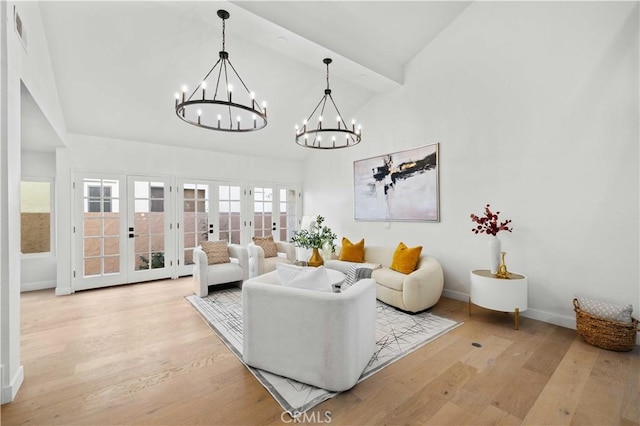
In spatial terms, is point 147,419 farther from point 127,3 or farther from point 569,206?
point 569,206

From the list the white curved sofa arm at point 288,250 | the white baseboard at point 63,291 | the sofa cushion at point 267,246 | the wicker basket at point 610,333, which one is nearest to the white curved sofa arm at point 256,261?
the sofa cushion at point 267,246

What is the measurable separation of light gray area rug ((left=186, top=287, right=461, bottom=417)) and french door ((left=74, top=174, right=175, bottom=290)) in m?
1.66

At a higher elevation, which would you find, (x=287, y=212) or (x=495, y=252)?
(x=287, y=212)

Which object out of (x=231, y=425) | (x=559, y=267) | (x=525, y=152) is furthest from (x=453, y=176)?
(x=231, y=425)

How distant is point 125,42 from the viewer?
11.3 ft

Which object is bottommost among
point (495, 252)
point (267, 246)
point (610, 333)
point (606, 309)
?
point (610, 333)

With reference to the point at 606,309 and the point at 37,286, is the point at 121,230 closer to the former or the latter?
the point at 37,286

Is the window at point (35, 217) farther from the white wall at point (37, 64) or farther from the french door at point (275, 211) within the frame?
the french door at point (275, 211)

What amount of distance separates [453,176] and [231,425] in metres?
4.08

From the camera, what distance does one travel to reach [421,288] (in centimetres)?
353

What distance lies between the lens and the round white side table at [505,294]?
318 centimetres

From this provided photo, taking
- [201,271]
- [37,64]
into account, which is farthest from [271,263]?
[37,64]

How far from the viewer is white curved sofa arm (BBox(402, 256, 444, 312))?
11.5ft

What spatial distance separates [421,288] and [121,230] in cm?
516
